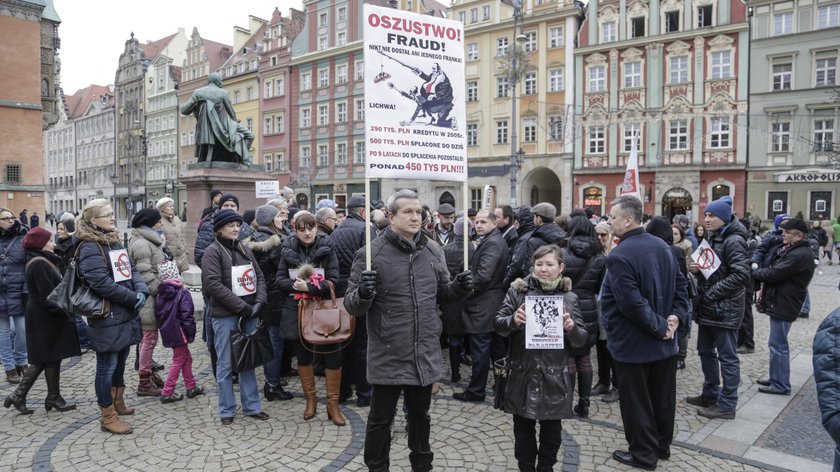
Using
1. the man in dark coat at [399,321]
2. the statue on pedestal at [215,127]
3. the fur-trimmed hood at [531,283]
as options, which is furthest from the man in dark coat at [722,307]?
the statue on pedestal at [215,127]

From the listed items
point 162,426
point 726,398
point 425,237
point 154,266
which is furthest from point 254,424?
point 726,398

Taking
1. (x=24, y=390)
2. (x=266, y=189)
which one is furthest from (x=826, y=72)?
→ (x=24, y=390)

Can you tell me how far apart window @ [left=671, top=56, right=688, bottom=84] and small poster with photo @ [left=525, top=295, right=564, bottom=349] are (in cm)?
3174

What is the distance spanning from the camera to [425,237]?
368 cm

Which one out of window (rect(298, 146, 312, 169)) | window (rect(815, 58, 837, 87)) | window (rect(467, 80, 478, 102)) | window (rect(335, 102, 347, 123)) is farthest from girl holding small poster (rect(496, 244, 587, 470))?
window (rect(298, 146, 312, 169))

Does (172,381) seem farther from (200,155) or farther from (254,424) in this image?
(200,155)

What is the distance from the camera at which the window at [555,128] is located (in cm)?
3388

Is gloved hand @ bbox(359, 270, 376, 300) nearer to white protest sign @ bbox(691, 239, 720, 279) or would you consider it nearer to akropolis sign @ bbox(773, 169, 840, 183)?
white protest sign @ bbox(691, 239, 720, 279)

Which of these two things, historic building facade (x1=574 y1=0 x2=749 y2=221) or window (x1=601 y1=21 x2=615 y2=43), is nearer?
historic building facade (x1=574 y1=0 x2=749 y2=221)

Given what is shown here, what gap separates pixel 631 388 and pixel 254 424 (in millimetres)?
3164

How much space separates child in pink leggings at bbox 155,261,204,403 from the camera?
5.34 m

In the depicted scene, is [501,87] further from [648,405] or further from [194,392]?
[648,405]

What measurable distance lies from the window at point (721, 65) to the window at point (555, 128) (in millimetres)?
8447

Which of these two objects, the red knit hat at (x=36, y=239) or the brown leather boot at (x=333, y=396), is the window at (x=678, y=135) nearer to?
the brown leather boot at (x=333, y=396)
